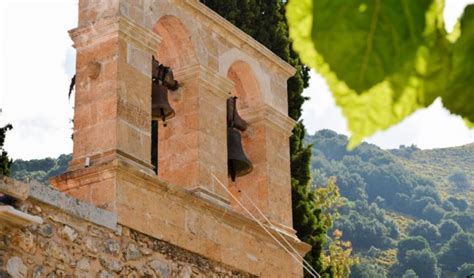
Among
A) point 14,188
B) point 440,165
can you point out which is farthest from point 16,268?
point 440,165

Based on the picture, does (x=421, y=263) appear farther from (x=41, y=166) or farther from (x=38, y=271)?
(x=38, y=271)

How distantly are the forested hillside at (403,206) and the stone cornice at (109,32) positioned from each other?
31.9 m

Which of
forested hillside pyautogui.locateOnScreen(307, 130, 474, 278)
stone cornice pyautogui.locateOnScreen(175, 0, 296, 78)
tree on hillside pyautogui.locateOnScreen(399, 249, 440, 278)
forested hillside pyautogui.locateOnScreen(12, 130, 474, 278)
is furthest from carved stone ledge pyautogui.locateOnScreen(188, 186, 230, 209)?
tree on hillside pyautogui.locateOnScreen(399, 249, 440, 278)

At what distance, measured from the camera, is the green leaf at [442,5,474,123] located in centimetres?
47

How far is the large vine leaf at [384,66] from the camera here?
462 mm

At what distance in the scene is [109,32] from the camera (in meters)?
6.86

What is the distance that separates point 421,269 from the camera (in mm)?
42375

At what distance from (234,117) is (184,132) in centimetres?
79

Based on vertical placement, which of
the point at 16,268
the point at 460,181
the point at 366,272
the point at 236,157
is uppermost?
the point at 460,181

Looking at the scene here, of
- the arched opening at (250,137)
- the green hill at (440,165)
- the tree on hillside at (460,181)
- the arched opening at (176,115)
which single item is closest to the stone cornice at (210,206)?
the arched opening at (176,115)

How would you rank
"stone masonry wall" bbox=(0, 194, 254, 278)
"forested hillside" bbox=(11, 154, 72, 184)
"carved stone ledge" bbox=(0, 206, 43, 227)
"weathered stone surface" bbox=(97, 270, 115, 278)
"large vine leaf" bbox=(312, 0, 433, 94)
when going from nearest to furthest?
Answer: "large vine leaf" bbox=(312, 0, 433, 94) < "carved stone ledge" bbox=(0, 206, 43, 227) < "stone masonry wall" bbox=(0, 194, 254, 278) < "weathered stone surface" bbox=(97, 270, 115, 278) < "forested hillside" bbox=(11, 154, 72, 184)

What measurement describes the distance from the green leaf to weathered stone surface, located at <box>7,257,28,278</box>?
5.43 m

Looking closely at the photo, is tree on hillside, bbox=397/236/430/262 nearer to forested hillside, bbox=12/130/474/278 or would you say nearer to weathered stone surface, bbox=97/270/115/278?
forested hillside, bbox=12/130/474/278

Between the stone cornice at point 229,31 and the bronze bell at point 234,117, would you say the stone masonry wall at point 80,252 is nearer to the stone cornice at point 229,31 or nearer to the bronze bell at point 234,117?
the bronze bell at point 234,117
